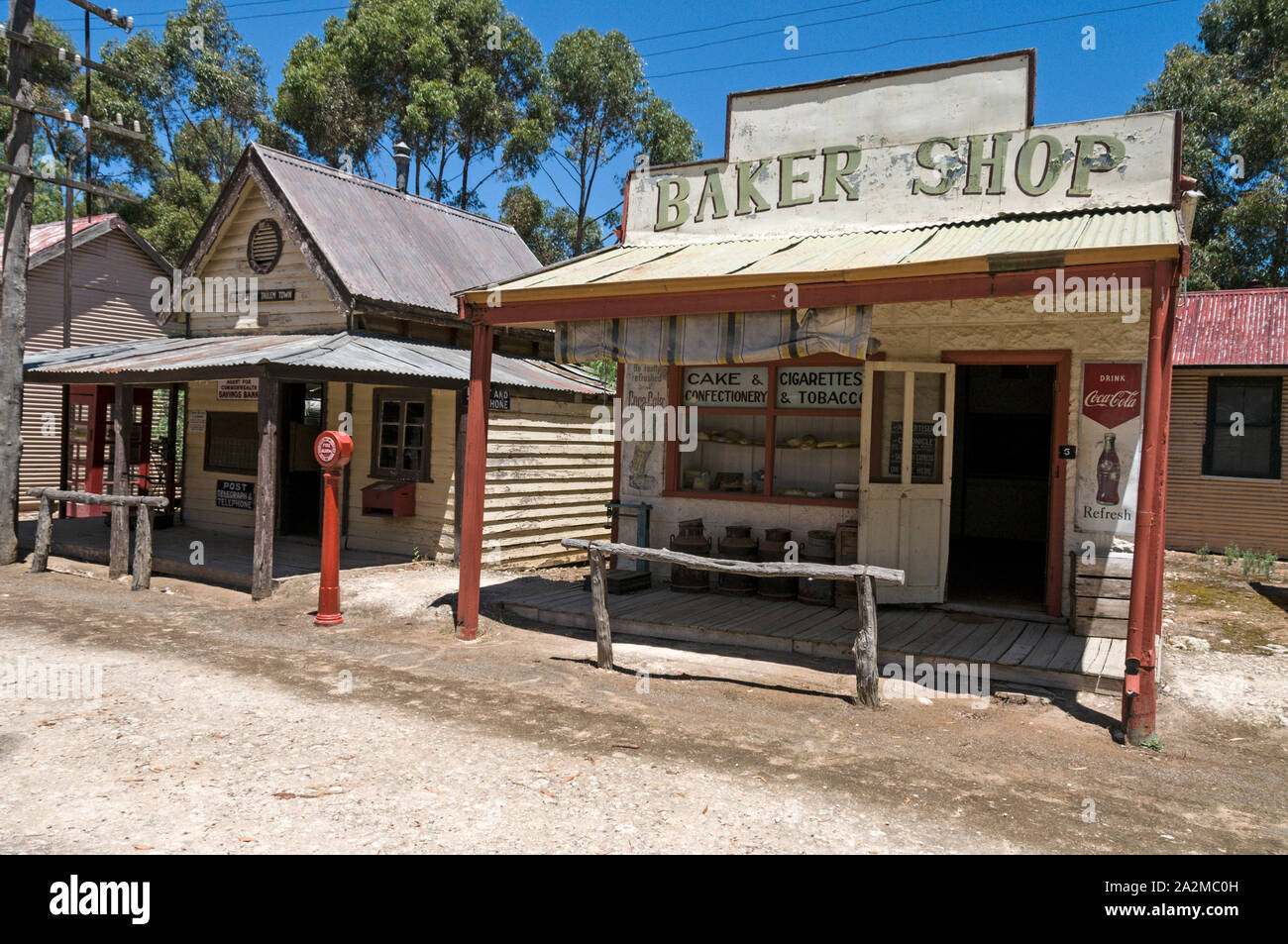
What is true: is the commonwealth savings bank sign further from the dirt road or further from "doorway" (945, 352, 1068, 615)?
"doorway" (945, 352, 1068, 615)

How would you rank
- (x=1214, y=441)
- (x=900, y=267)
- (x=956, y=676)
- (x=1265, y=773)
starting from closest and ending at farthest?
(x=1265, y=773) < (x=900, y=267) < (x=956, y=676) < (x=1214, y=441)

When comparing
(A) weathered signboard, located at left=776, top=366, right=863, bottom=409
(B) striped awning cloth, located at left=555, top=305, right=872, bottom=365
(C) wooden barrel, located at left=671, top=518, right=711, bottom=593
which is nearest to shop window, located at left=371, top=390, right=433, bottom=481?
(C) wooden barrel, located at left=671, top=518, right=711, bottom=593

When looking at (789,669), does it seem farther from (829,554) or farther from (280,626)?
(280,626)

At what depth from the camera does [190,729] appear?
540 cm

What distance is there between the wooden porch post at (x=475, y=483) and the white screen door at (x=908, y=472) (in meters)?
3.61

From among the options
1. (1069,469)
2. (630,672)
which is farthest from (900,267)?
(630,672)

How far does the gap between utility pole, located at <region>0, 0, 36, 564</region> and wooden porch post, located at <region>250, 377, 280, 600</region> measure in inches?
195

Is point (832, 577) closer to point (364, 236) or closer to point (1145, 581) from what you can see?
point (1145, 581)

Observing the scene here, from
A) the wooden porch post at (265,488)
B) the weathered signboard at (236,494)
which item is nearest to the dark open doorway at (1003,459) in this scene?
the wooden porch post at (265,488)

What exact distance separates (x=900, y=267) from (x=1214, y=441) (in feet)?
35.9

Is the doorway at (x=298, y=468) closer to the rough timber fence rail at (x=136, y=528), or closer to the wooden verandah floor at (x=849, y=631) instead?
the rough timber fence rail at (x=136, y=528)

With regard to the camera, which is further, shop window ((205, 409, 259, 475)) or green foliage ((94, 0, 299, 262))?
green foliage ((94, 0, 299, 262))

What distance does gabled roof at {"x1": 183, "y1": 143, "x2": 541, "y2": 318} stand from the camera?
1270 centimetres

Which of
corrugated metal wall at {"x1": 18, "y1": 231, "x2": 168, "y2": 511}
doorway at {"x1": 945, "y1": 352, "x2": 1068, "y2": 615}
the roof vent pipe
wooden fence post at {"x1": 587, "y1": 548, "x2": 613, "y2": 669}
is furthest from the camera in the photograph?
corrugated metal wall at {"x1": 18, "y1": 231, "x2": 168, "y2": 511}
